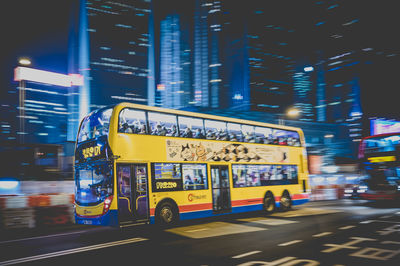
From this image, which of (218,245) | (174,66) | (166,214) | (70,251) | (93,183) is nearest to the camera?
(70,251)

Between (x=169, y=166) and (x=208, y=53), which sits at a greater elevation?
(x=208, y=53)

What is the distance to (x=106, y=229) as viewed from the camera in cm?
1095

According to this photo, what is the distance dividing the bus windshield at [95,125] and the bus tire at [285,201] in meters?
9.63

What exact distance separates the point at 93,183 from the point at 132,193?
123 cm

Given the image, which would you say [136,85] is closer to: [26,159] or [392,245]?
[26,159]

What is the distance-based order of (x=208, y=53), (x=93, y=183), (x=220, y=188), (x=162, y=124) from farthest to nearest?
(x=208, y=53), (x=220, y=188), (x=162, y=124), (x=93, y=183)

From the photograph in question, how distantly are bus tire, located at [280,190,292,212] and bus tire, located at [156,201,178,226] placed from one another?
6.65 m

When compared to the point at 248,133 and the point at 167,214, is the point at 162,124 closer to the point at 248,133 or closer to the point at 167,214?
the point at 167,214

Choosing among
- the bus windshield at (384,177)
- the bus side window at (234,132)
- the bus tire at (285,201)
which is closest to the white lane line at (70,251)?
the bus side window at (234,132)

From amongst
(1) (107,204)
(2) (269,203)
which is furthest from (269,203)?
(1) (107,204)

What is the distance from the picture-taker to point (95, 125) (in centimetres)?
995

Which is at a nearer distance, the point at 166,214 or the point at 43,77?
the point at 166,214

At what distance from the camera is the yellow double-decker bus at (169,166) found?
9352 millimetres

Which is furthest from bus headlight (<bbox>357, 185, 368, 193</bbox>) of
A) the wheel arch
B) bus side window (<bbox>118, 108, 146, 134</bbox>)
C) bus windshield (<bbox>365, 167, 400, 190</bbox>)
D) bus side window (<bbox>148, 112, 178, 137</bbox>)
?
bus side window (<bbox>118, 108, 146, 134</bbox>)
